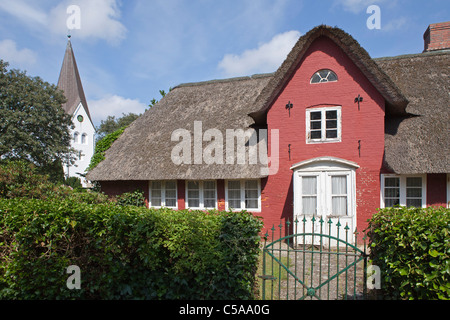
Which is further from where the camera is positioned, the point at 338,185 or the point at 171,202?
the point at 171,202

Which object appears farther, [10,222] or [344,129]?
[344,129]

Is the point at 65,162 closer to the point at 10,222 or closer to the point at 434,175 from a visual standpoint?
the point at 10,222

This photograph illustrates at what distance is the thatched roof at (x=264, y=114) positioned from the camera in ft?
31.1

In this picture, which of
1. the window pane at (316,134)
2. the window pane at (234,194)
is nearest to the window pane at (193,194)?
the window pane at (234,194)

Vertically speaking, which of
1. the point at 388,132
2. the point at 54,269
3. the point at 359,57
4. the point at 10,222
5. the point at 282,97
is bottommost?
the point at 54,269

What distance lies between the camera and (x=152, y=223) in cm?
459

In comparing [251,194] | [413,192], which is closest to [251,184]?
[251,194]

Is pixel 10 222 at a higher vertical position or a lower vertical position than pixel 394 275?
higher

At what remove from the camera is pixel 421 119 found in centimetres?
1017

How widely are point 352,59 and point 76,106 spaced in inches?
1585

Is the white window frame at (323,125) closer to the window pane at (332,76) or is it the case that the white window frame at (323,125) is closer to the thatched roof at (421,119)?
the window pane at (332,76)

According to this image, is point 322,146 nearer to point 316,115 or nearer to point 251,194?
point 316,115

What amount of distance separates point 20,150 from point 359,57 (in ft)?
104
